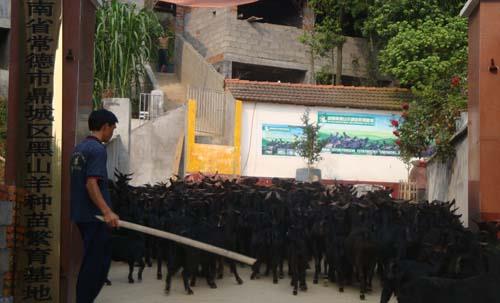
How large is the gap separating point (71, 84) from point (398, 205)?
3.95m

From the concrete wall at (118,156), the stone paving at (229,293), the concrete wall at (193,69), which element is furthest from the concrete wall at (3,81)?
the concrete wall at (193,69)

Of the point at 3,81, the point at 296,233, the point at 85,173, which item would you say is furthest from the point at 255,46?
the point at 85,173

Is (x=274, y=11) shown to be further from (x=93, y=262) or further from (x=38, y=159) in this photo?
(x=93, y=262)

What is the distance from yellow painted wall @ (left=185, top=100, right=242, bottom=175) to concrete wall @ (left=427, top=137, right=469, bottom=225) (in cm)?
517

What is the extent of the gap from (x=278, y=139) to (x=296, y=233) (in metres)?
10.6

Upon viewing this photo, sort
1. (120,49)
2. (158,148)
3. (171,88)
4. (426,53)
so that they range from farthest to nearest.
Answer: (171,88)
(120,49)
(426,53)
(158,148)

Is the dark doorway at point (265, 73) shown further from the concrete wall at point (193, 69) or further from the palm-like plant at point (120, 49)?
the palm-like plant at point (120, 49)

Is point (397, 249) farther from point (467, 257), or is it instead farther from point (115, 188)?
point (115, 188)

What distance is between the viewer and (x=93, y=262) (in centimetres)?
511

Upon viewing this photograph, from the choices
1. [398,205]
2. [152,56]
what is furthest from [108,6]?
[398,205]

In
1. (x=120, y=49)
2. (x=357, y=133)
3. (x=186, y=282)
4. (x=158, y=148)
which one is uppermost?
(x=120, y=49)

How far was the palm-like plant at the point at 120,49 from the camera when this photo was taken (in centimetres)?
1959

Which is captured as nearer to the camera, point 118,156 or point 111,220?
point 111,220

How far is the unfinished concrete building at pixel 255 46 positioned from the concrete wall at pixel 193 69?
545 mm
